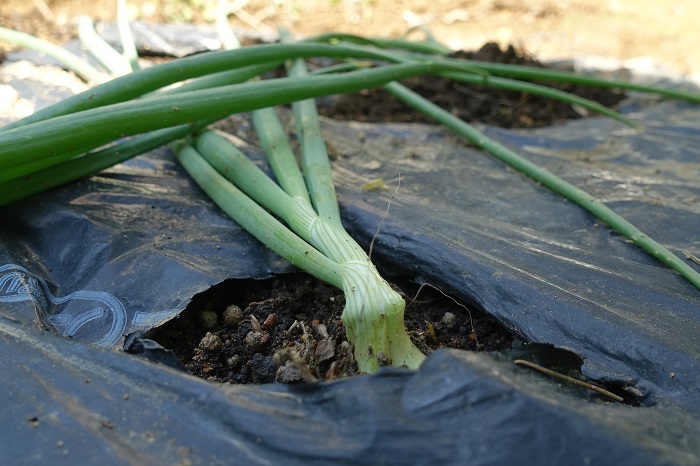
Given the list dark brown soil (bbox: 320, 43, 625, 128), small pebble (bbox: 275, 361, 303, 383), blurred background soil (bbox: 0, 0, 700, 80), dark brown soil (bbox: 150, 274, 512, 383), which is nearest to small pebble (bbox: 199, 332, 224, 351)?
dark brown soil (bbox: 150, 274, 512, 383)

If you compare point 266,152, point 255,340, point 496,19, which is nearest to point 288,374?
point 255,340

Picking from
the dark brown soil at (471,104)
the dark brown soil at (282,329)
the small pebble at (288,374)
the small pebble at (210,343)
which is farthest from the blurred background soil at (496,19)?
the small pebble at (288,374)

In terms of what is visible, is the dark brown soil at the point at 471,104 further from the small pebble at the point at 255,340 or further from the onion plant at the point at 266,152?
the small pebble at the point at 255,340

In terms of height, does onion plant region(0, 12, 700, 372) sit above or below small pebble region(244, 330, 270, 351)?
above

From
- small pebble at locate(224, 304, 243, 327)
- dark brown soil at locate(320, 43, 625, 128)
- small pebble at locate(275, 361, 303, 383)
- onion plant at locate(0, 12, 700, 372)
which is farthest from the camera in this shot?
dark brown soil at locate(320, 43, 625, 128)

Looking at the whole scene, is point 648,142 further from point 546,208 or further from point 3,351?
point 3,351

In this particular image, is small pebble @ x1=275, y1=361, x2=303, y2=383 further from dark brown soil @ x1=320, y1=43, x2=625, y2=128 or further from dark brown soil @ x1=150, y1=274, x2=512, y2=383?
dark brown soil @ x1=320, y1=43, x2=625, y2=128

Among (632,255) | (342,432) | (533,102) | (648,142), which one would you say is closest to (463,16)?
(533,102)

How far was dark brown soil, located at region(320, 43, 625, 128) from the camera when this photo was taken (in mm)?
2611

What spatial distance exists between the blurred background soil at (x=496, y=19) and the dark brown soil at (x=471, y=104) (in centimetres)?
150

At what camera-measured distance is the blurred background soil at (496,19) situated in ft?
14.3

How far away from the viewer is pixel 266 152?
1.81 metres

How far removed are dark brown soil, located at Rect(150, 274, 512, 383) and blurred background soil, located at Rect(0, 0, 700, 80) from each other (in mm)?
3135

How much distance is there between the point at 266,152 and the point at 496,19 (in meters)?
3.74
